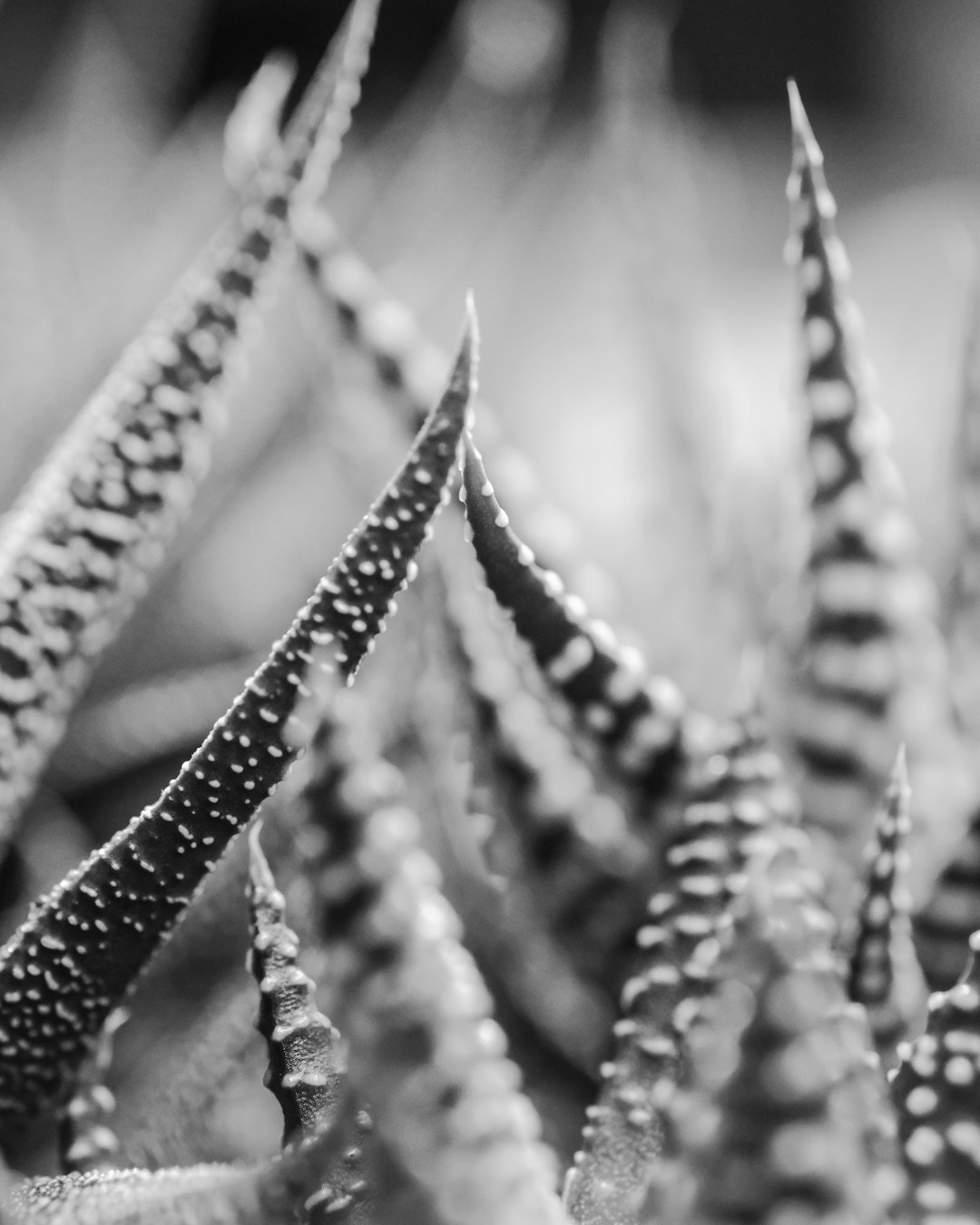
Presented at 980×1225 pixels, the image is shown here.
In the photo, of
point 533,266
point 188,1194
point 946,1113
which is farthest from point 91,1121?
point 533,266

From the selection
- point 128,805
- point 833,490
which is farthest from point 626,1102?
point 128,805

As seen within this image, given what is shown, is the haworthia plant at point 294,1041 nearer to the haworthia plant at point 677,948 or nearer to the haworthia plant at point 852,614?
the haworthia plant at point 677,948

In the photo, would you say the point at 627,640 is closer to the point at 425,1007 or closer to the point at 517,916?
the point at 517,916

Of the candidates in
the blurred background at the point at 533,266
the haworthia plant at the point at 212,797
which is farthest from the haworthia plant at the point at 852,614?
the haworthia plant at the point at 212,797

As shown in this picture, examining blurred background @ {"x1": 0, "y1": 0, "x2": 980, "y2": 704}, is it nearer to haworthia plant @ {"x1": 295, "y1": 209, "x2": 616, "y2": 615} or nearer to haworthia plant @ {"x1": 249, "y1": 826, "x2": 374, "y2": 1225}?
haworthia plant @ {"x1": 295, "y1": 209, "x2": 616, "y2": 615}

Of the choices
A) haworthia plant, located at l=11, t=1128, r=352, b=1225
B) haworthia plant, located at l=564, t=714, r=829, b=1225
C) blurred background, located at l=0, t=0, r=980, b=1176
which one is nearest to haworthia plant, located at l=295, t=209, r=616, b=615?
blurred background, located at l=0, t=0, r=980, b=1176

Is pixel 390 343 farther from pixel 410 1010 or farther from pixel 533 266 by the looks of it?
pixel 533 266
